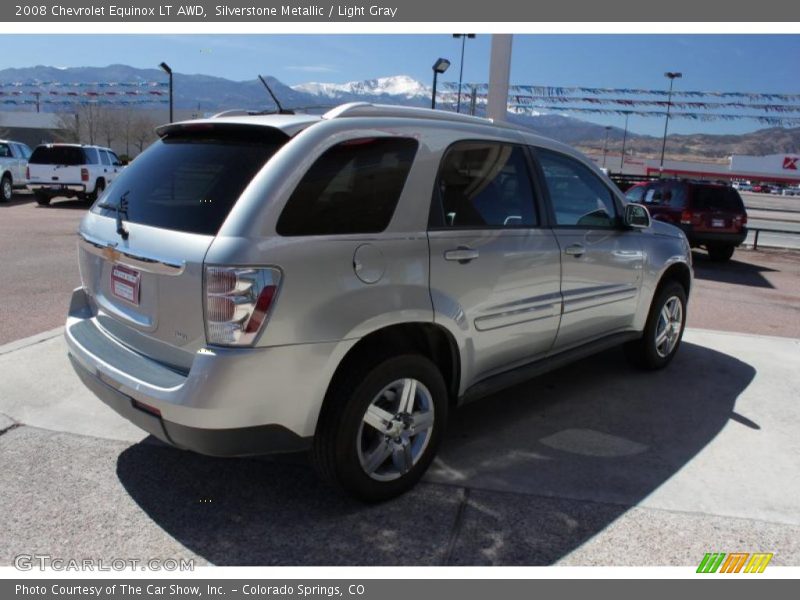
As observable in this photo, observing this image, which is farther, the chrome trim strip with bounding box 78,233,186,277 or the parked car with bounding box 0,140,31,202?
the parked car with bounding box 0,140,31,202

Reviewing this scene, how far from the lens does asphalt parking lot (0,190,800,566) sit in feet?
9.38

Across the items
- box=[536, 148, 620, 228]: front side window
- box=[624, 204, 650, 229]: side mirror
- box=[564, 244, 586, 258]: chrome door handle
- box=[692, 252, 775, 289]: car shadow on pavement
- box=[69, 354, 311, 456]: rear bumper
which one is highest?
box=[536, 148, 620, 228]: front side window

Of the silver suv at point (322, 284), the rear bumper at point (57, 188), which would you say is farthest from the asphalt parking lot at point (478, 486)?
the rear bumper at point (57, 188)

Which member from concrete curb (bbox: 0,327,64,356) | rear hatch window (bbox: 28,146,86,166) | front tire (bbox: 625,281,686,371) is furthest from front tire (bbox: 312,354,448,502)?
rear hatch window (bbox: 28,146,86,166)

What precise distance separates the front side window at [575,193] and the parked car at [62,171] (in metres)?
17.5

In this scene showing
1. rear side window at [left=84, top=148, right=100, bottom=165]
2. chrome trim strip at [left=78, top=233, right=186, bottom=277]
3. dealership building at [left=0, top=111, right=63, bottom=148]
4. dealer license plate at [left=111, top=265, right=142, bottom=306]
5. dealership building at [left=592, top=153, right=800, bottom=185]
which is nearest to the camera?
chrome trim strip at [left=78, top=233, right=186, bottom=277]

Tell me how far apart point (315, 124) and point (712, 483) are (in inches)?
112

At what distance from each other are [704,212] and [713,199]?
494mm

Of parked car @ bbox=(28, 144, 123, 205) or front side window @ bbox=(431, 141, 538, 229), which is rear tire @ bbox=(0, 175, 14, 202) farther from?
front side window @ bbox=(431, 141, 538, 229)

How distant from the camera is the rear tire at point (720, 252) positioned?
13.9 m

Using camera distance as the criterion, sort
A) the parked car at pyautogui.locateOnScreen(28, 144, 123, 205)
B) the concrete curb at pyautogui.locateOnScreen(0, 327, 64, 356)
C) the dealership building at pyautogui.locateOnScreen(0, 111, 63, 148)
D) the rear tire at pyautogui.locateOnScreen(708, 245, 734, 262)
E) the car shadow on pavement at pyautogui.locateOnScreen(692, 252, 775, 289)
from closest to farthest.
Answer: the concrete curb at pyautogui.locateOnScreen(0, 327, 64, 356)
the car shadow on pavement at pyautogui.locateOnScreen(692, 252, 775, 289)
the rear tire at pyautogui.locateOnScreen(708, 245, 734, 262)
the parked car at pyautogui.locateOnScreen(28, 144, 123, 205)
the dealership building at pyautogui.locateOnScreen(0, 111, 63, 148)

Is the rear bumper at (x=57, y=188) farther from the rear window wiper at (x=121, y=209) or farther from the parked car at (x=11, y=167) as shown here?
the rear window wiper at (x=121, y=209)

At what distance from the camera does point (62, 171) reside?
59.9 feet

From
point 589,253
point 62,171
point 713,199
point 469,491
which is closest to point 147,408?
point 469,491
